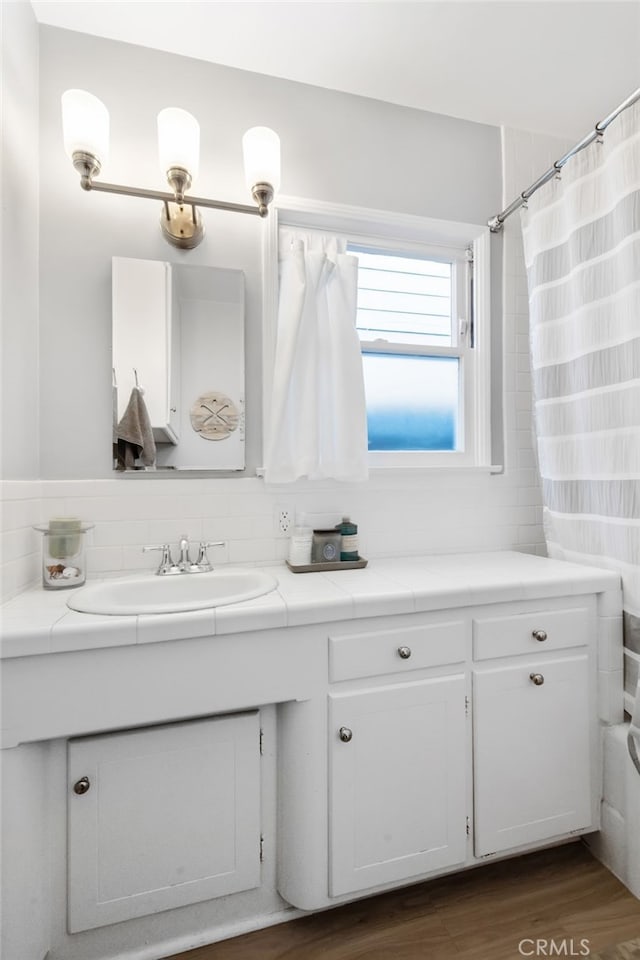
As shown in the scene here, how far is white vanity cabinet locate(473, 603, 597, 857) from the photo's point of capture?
1294mm

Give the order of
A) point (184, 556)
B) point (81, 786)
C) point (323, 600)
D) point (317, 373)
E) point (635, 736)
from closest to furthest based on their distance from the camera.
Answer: point (81, 786) < point (323, 600) < point (635, 736) < point (184, 556) < point (317, 373)

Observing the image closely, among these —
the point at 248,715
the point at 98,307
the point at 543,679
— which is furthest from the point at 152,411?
the point at 543,679

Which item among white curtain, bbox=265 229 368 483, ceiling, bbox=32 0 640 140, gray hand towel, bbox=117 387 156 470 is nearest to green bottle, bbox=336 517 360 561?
white curtain, bbox=265 229 368 483

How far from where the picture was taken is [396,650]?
1217 mm

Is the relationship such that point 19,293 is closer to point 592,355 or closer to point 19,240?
point 19,240

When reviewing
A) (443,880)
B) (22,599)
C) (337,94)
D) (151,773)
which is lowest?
(443,880)

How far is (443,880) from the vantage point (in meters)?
1.37

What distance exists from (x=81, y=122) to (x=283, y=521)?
1344 millimetres

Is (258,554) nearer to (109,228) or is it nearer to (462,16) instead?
(109,228)

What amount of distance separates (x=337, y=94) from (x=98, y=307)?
1230mm

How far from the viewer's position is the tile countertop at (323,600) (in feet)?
3.23

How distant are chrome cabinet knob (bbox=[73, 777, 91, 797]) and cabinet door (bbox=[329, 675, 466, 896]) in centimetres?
57

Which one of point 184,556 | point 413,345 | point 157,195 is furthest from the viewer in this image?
point 413,345

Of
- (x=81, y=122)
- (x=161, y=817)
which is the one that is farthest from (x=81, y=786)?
(x=81, y=122)
